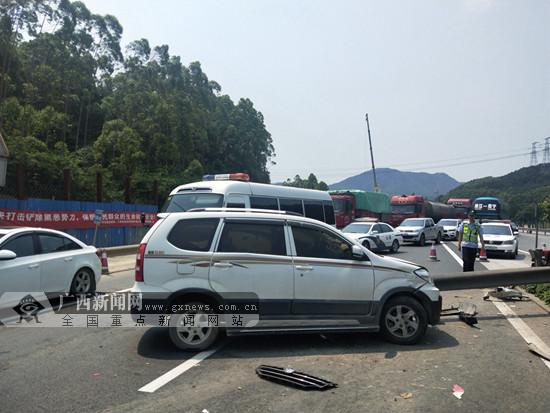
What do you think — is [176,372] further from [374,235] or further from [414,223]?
[414,223]

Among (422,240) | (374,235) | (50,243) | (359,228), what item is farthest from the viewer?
(422,240)

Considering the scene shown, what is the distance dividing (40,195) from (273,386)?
18376mm

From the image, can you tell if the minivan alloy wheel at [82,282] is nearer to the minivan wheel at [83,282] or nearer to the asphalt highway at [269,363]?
the minivan wheel at [83,282]

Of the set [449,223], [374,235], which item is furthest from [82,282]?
[449,223]

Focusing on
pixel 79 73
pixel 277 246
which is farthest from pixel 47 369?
pixel 79 73

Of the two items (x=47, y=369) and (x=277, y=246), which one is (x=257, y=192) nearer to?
(x=277, y=246)

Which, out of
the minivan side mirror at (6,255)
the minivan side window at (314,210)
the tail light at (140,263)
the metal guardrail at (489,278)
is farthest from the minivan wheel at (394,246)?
the tail light at (140,263)

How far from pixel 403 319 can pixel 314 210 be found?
956cm

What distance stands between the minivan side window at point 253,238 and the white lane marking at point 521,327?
142 inches

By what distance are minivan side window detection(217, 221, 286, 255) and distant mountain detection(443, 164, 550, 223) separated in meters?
76.0

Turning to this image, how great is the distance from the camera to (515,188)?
92.9 metres

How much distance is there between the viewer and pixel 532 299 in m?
10.2

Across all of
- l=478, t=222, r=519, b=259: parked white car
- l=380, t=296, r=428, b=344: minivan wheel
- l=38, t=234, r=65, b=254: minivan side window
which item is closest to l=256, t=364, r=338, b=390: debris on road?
l=380, t=296, r=428, b=344: minivan wheel

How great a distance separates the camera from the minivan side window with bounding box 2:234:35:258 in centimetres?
835
